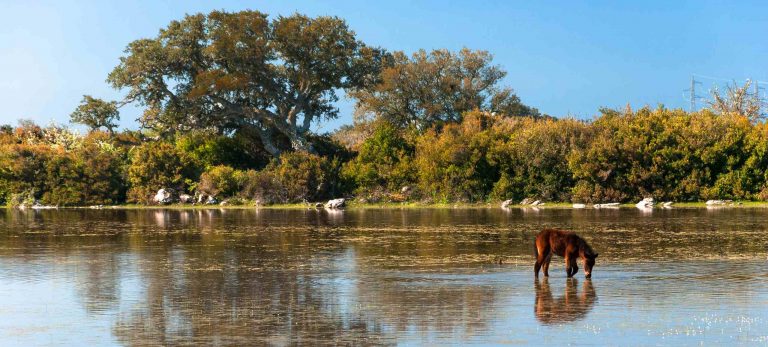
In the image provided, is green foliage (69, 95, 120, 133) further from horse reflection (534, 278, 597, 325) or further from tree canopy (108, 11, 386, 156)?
horse reflection (534, 278, 597, 325)

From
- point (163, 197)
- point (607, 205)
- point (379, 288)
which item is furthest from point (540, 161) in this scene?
point (379, 288)

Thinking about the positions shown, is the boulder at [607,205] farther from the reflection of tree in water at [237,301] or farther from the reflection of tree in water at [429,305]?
the reflection of tree in water at [429,305]

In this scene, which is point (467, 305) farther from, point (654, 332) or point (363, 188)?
point (363, 188)

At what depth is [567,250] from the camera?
1823cm

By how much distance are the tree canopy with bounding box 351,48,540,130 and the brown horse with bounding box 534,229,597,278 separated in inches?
1931

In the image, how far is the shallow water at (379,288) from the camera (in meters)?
13.0

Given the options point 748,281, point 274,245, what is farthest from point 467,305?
point 274,245

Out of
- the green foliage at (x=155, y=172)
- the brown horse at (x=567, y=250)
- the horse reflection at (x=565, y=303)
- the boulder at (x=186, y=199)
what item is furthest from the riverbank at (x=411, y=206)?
the horse reflection at (x=565, y=303)

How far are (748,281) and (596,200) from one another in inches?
1384

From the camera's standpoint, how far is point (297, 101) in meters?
65.5

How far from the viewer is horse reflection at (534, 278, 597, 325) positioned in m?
14.0

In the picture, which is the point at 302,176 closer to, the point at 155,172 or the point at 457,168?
the point at 457,168

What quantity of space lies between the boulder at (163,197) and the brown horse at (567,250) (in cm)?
4152

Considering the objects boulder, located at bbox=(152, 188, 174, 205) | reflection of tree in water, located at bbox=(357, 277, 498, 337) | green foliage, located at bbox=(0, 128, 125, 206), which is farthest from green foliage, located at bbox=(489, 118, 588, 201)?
reflection of tree in water, located at bbox=(357, 277, 498, 337)
